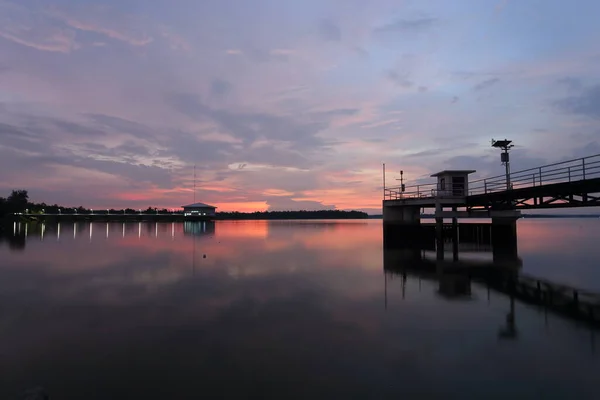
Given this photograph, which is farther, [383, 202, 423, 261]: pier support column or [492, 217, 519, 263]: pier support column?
[383, 202, 423, 261]: pier support column

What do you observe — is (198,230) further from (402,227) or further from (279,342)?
(279,342)

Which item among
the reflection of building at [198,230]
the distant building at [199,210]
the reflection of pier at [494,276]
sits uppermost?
the distant building at [199,210]

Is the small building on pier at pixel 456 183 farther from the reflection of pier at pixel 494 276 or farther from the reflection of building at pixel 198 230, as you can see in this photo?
the reflection of building at pixel 198 230

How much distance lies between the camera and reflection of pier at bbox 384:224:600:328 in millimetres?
14820

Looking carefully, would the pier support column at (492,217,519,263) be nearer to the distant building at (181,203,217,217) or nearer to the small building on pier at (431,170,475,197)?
the small building on pier at (431,170,475,197)

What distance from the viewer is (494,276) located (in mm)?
21219

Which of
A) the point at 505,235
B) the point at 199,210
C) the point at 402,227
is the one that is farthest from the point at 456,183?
the point at 199,210

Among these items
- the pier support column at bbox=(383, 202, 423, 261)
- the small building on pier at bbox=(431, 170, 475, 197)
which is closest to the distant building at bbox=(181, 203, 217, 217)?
the pier support column at bbox=(383, 202, 423, 261)

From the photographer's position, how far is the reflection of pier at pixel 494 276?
14.8 m

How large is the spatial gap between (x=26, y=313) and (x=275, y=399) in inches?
456

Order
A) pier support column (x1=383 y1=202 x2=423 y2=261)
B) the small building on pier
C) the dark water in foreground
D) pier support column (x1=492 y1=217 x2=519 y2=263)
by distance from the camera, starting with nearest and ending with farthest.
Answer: the dark water in foreground, pier support column (x1=492 y1=217 x2=519 y2=263), the small building on pier, pier support column (x1=383 y1=202 x2=423 y2=261)

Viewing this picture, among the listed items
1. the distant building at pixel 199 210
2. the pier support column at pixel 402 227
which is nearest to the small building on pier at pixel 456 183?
the pier support column at pixel 402 227

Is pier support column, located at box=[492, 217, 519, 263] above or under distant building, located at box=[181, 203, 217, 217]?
under

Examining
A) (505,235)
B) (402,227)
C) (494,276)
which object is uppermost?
(402,227)
